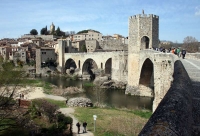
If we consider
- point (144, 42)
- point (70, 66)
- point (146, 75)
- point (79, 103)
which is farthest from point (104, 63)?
point (79, 103)

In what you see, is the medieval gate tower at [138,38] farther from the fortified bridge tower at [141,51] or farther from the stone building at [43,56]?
the stone building at [43,56]

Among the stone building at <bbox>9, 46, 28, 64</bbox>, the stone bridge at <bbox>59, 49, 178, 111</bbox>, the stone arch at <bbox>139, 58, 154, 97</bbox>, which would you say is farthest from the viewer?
the stone building at <bbox>9, 46, 28, 64</bbox>

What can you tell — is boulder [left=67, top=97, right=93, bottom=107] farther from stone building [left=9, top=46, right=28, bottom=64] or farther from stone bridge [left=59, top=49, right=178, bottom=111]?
stone building [left=9, top=46, right=28, bottom=64]

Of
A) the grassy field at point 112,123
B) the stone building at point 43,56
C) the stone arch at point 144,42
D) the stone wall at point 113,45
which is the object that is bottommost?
the grassy field at point 112,123

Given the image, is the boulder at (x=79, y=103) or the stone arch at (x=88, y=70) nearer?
the boulder at (x=79, y=103)

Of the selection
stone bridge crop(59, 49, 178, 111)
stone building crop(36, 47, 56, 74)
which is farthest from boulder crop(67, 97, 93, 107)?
stone building crop(36, 47, 56, 74)

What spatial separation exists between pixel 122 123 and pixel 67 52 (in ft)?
125

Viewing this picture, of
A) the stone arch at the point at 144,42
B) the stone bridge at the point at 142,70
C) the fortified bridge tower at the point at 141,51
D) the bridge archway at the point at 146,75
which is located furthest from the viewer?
the stone arch at the point at 144,42

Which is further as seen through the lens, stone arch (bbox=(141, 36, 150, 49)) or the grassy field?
stone arch (bbox=(141, 36, 150, 49))

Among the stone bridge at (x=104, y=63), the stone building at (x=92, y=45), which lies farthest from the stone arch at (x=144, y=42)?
the stone building at (x=92, y=45)

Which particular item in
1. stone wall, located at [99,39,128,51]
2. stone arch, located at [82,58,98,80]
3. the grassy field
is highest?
stone wall, located at [99,39,128,51]

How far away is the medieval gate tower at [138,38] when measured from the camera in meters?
23.7

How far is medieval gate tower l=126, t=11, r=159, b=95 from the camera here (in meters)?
23.7

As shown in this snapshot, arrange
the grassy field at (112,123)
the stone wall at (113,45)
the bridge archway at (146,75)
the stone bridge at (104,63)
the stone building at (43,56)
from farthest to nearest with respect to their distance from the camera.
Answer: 1. the stone wall at (113,45)
2. the stone building at (43,56)
3. the stone bridge at (104,63)
4. the bridge archway at (146,75)
5. the grassy field at (112,123)
